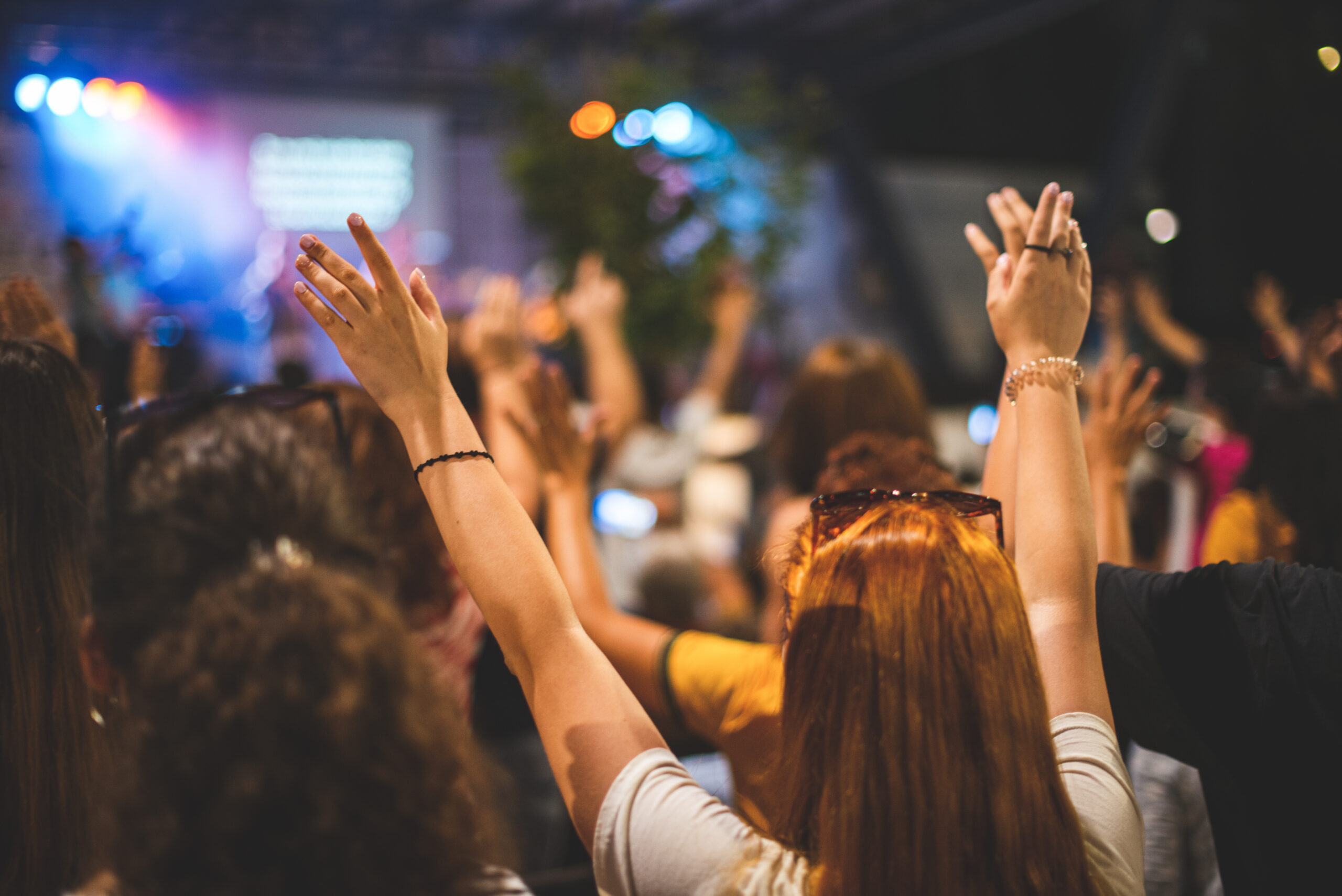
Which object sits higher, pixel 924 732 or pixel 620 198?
pixel 620 198

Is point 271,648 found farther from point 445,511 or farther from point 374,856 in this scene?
point 445,511

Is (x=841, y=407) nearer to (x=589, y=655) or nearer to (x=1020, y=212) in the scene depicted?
(x=1020, y=212)

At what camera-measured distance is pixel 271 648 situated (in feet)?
2.24

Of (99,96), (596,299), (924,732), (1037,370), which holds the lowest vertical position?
(924,732)

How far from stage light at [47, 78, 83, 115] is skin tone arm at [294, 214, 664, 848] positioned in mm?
6027

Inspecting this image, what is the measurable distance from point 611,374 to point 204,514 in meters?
2.02

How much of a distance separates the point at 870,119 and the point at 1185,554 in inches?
315

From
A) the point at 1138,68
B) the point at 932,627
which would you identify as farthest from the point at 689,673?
the point at 1138,68

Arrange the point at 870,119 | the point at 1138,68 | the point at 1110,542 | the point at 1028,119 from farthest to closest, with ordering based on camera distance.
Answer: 1. the point at 870,119
2. the point at 1028,119
3. the point at 1138,68
4. the point at 1110,542

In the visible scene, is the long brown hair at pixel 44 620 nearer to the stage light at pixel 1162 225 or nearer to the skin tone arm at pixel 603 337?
the skin tone arm at pixel 603 337

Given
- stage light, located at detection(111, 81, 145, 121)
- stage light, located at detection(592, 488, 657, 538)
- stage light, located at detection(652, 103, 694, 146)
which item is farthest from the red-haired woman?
stage light, located at detection(111, 81, 145, 121)

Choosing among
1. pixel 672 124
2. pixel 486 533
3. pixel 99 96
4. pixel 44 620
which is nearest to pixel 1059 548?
pixel 486 533

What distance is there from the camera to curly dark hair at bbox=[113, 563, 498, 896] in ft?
2.16

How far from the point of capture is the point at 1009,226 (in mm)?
1262
